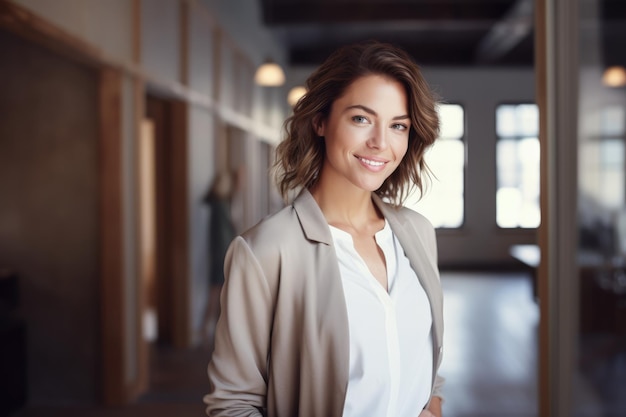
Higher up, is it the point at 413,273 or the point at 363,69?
the point at 363,69

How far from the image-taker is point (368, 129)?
1.30m

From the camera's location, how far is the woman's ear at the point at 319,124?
54.4 inches

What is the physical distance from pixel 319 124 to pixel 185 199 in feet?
16.6

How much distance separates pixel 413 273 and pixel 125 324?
365 cm

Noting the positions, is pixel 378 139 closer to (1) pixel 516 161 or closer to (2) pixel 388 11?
(2) pixel 388 11

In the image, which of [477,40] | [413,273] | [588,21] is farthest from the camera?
[477,40]

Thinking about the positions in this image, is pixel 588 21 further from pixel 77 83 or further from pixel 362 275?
pixel 77 83

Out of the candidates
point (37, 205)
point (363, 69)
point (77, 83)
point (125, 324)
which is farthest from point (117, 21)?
point (363, 69)

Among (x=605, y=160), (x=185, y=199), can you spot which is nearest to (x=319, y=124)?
(x=605, y=160)

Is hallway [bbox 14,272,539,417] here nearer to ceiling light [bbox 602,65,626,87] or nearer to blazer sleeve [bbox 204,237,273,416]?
ceiling light [bbox 602,65,626,87]

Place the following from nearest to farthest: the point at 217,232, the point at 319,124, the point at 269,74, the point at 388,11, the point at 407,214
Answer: the point at 319,124, the point at 407,214, the point at 217,232, the point at 269,74, the point at 388,11

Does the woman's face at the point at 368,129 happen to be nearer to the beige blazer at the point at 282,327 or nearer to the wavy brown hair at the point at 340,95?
the wavy brown hair at the point at 340,95

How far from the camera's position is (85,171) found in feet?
15.2

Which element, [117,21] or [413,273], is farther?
[117,21]
